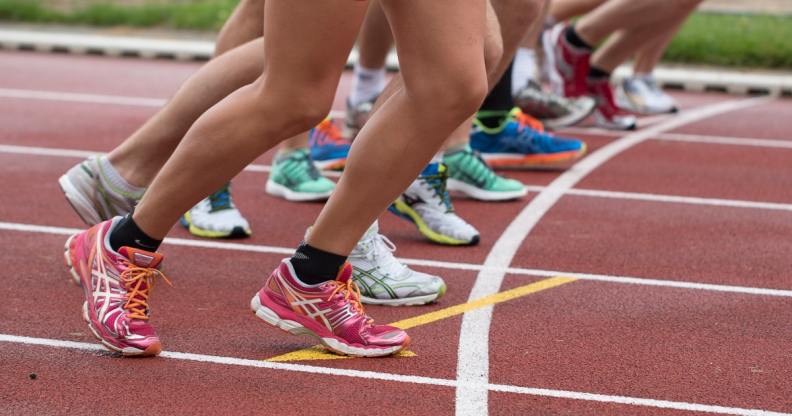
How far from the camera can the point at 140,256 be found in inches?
134

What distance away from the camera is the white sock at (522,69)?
7516 mm

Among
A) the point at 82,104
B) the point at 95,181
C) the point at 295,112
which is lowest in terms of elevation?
the point at 82,104

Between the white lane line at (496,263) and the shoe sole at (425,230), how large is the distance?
11cm

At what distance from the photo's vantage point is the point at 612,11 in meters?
7.59

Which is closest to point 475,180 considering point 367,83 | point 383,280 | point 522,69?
point 367,83

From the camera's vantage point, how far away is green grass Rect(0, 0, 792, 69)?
1148 centimetres

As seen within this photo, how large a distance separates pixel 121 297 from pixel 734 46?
9222 millimetres

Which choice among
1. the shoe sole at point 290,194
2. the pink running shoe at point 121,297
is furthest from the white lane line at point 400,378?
the shoe sole at point 290,194

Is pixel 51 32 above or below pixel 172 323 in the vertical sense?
below

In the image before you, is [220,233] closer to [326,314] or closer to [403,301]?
[403,301]

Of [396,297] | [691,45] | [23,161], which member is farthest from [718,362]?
[691,45]

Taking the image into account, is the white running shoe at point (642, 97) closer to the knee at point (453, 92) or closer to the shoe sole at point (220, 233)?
the shoe sole at point (220, 233)

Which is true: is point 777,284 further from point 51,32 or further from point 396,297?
point 51,32

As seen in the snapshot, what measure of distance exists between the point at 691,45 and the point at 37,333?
906 centimetres
